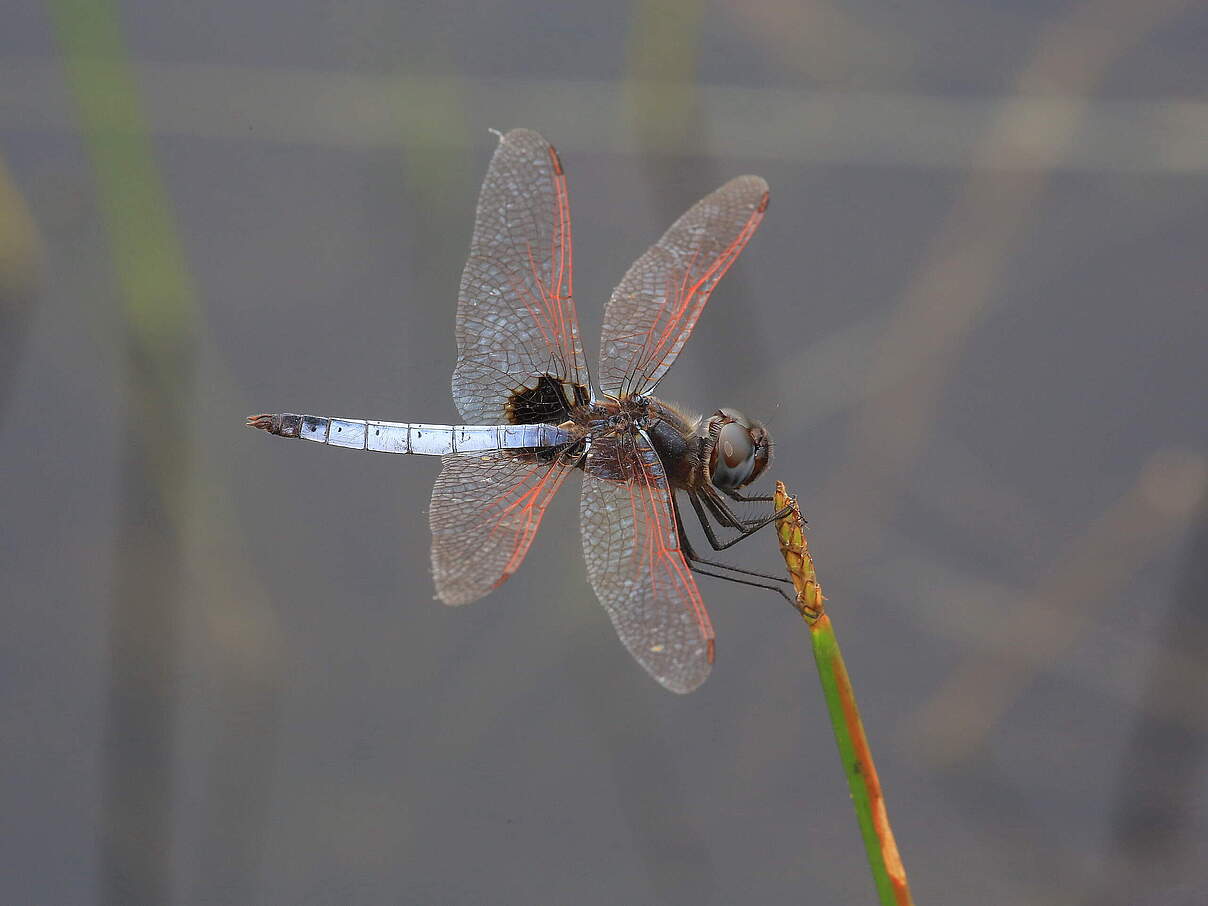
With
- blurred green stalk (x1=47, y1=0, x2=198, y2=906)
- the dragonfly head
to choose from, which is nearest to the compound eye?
the dragonfly head

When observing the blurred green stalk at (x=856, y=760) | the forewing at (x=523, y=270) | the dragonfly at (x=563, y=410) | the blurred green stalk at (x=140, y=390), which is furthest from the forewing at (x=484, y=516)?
the blurred green stalk at (x=140, y=390)

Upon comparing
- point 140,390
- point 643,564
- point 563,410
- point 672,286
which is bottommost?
point 643,564

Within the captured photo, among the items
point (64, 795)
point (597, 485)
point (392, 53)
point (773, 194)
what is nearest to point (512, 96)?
point (392, 53)

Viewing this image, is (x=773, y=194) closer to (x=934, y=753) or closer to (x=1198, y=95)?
(x=1198, y=95)

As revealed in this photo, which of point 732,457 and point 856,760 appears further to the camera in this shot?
point 732,457

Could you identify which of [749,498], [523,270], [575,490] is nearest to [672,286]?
[523,270]

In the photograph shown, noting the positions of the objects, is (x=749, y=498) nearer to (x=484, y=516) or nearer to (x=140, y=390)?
(x=484, y=516)

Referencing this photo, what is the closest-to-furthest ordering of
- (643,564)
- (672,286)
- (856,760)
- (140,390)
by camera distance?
(856,760), (643,564), (672,286), (140,390)
